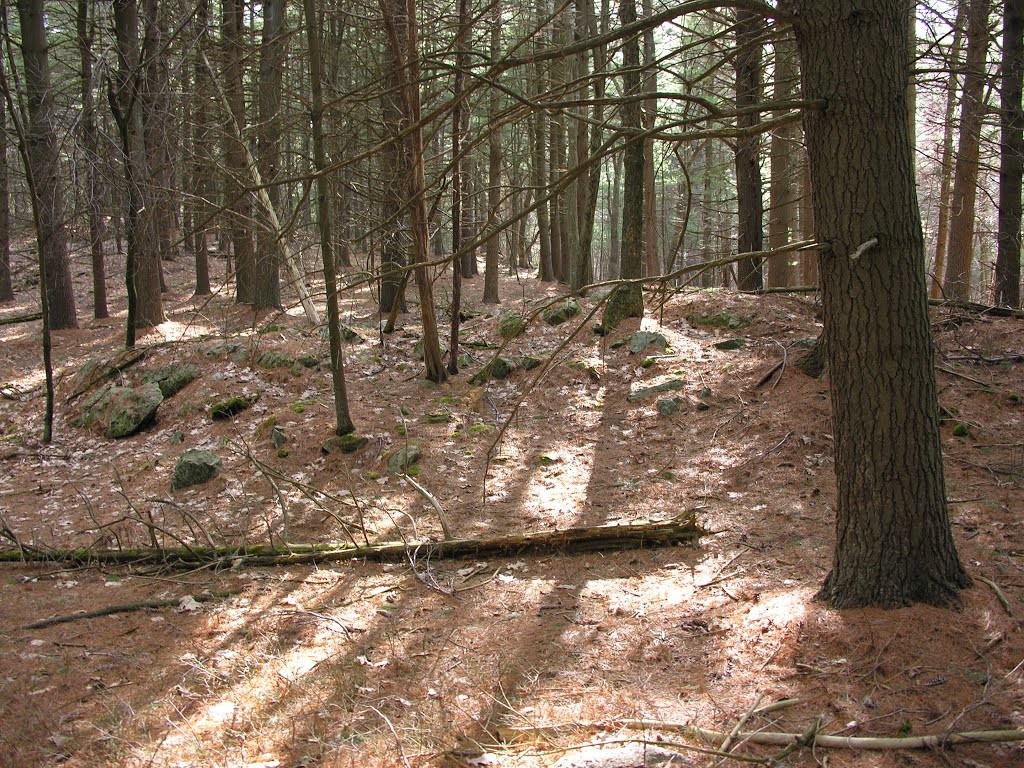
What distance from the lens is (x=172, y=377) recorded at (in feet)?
35.5

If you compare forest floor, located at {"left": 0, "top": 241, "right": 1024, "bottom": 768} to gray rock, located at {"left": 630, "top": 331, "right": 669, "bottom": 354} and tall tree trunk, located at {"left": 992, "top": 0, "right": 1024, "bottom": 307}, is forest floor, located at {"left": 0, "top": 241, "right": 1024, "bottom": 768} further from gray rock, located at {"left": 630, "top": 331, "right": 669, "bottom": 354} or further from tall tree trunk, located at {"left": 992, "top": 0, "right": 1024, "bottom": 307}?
tall tree trunk, located at {"left": 992, "top": 0, "right": 1024, "bottom": 307}

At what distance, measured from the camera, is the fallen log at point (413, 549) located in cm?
593

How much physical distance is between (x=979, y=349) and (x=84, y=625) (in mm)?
9375

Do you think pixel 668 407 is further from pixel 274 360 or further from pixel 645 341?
pixel 274 360

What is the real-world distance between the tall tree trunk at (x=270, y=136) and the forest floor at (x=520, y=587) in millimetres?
1722

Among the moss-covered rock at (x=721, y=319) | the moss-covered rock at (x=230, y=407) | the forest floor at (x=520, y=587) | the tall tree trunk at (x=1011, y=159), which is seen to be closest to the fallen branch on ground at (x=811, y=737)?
the forest floor at (x=520, y=587)

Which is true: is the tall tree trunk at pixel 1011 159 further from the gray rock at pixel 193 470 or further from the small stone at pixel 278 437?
the gray rock at pixel 193 470

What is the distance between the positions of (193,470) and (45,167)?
15.3 ft

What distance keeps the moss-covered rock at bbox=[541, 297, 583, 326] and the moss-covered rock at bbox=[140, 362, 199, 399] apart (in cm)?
569

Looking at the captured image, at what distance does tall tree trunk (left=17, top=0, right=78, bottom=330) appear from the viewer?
30.5 feet

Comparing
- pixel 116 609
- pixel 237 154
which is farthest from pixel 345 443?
pixel 237 154

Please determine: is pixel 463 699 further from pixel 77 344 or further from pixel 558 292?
pixel 558 292

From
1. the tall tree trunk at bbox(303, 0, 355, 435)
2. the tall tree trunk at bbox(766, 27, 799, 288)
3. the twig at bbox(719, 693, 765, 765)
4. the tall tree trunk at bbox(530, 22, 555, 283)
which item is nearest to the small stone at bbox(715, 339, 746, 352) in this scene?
the tall tree trunk at bbox(766, 27, 799, 288)

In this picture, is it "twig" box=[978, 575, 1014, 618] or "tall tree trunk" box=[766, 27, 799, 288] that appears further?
"tall tree trunk" box=[766, 27, 799, 288]
